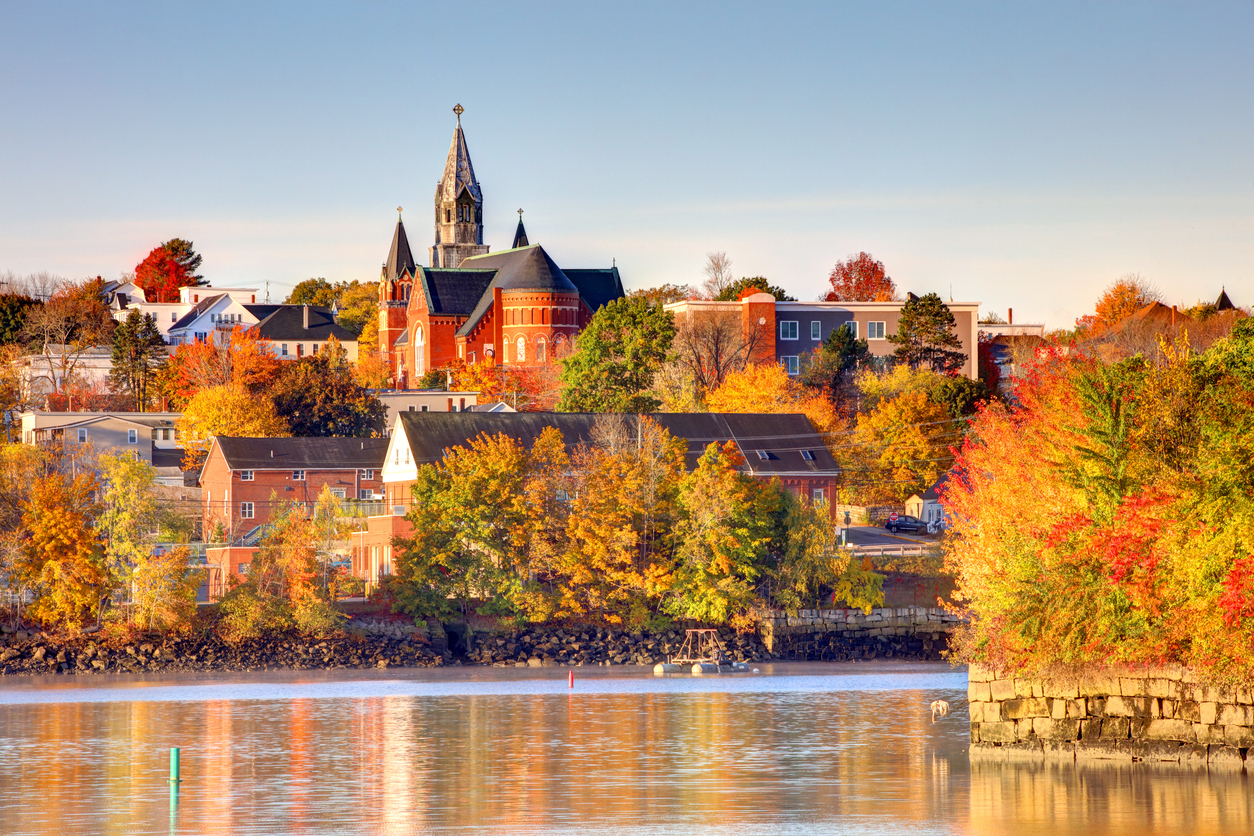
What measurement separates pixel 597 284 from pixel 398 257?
2871cm

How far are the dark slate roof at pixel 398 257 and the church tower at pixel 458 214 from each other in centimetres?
319

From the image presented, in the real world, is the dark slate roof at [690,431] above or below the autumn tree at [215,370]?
below

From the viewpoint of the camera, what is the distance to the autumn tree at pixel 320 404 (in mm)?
109125

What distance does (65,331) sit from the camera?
490 feet

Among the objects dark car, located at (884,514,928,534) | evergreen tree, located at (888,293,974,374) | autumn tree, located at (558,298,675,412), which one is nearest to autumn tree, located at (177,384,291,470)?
autumn tree, located at (558,298,675,412)

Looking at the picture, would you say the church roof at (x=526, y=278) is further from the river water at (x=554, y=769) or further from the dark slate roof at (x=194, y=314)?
the river water at (x=554, y=769)

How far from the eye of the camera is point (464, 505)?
73000 millimetres

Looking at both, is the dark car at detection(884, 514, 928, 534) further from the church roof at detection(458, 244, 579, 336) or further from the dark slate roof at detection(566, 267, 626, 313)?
the dark slate roof at detection(566, 267, 626, 313)

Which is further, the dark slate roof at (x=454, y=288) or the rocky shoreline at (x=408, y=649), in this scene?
the dark slate roof at (x=454, y=288)

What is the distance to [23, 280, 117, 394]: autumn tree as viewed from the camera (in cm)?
14250

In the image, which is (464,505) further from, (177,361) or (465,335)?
(465,335)

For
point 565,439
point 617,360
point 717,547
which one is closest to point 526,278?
point 617,360

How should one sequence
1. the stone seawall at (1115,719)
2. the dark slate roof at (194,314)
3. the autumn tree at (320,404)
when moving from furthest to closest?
1. the dark slate roof at (194,314)
2. the autumn tree at (320,404)
3. the stone seawall at (1115,719)

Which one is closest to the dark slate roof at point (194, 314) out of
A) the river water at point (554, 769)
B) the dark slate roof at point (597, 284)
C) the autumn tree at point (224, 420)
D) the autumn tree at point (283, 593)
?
the dark slate roof at point (597, 284)
